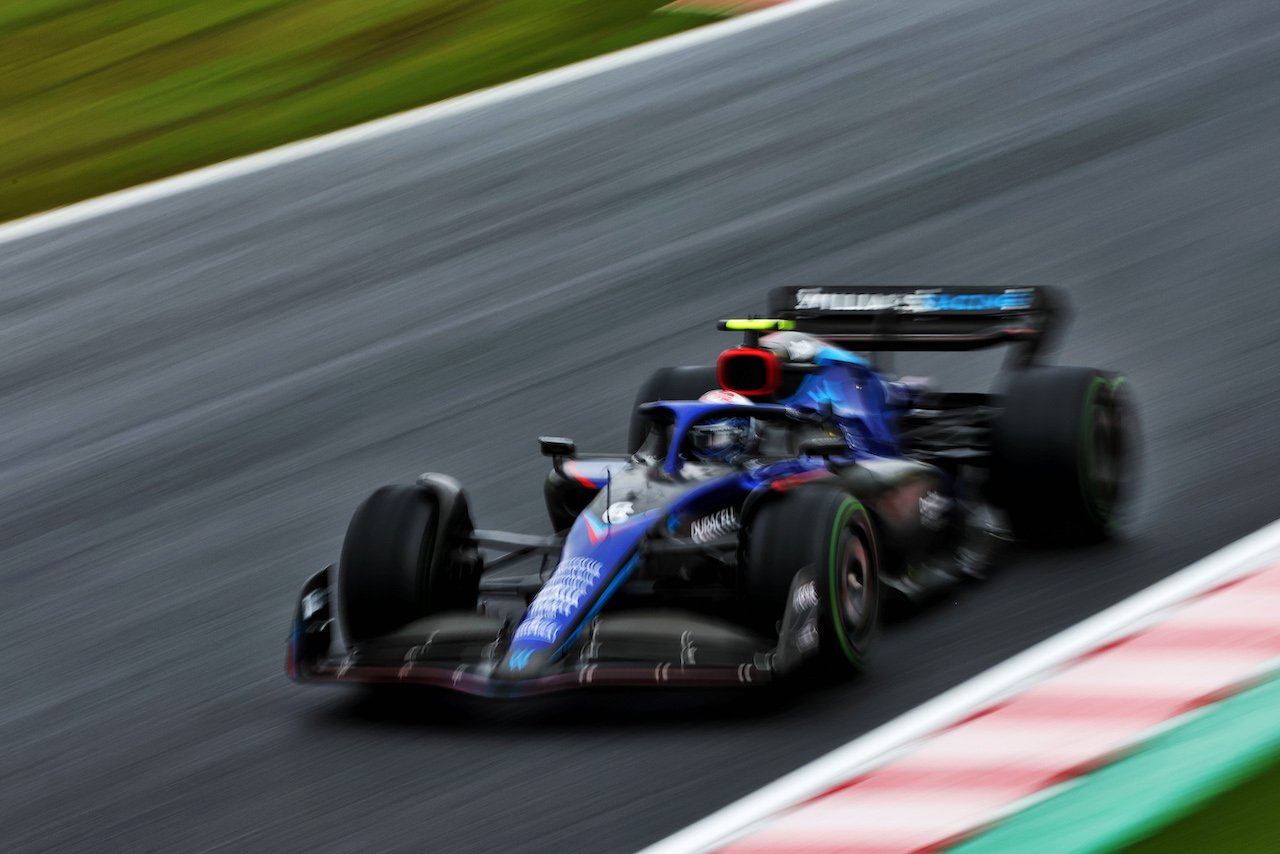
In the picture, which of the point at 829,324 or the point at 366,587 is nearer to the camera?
the point at 366,587

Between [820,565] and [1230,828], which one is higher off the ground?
[820,565]

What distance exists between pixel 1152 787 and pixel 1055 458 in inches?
103

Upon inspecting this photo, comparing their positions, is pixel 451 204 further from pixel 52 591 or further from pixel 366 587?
pixel 366 587

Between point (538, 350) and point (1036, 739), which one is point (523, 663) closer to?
point (1036, 739)

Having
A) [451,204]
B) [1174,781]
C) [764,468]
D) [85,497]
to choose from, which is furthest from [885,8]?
[1174,781]

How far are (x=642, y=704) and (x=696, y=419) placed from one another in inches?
41.3

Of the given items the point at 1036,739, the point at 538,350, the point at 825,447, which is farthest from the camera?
the point at 538,350

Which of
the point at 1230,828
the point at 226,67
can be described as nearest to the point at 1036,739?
the point at 1230,828

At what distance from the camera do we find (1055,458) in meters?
6.75

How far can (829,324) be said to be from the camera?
310 inches

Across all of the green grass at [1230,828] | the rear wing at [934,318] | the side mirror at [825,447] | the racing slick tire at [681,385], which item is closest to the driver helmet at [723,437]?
the side mirror at [825,447]

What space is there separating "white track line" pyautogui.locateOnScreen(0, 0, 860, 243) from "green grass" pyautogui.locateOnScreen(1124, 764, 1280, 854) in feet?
33.4

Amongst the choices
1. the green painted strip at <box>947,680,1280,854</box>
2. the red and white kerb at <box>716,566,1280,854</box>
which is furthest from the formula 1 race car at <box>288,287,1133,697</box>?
the green painted strip at <box>947,680,1280,854</box>

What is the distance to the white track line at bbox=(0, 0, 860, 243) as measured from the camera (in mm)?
12633
